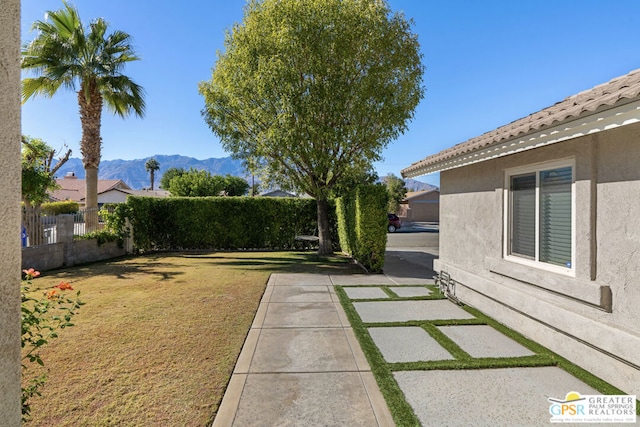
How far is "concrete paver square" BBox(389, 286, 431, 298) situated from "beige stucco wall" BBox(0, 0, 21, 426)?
285 inches

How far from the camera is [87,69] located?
46.5 feet

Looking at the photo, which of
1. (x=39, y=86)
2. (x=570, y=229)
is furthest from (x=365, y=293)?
(x=39, y=86)

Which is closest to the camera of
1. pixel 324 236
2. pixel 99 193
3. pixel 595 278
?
pixel 595 278

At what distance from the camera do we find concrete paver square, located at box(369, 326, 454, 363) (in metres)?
4.55

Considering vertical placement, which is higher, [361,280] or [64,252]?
[64,252]

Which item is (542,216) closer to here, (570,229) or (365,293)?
(570,229)

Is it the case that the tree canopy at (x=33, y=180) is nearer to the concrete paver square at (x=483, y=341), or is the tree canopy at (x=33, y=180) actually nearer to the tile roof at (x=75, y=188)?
the concrete paver square at (x=483, y=341)

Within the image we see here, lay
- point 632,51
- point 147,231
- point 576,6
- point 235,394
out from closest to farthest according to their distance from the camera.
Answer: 1. point 235,394
2. point 632,51
3. point 576,6
4. point 147,231

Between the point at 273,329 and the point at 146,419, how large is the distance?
265 centimetres

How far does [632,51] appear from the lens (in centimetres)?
502

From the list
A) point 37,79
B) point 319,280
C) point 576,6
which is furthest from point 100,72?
point 576,6

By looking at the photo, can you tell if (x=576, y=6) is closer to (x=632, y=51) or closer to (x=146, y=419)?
(x=632, y=51)

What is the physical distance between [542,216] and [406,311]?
3.06 meters

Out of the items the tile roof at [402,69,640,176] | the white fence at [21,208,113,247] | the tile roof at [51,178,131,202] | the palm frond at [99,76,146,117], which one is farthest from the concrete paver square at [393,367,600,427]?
the tile roof at [51,178,131,202]
